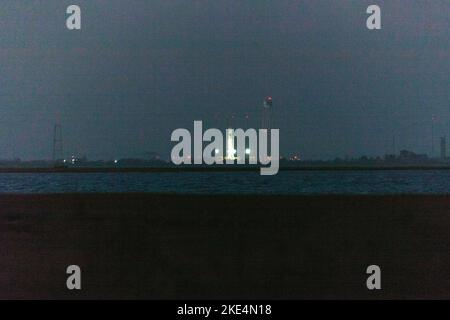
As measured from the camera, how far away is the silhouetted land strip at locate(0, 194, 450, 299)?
9914 mm

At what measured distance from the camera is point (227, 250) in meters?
12.7

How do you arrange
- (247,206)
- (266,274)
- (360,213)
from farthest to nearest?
(247,206), (360,213), (266,274)

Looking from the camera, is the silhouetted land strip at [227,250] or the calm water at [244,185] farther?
the calm water at [244,185]

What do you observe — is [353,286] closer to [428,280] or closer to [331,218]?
[428,280]

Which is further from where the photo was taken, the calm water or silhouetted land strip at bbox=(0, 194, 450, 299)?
the calm water

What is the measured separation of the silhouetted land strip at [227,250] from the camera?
9.91 m

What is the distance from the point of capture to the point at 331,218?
1752cm

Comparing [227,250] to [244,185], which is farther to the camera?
[244,185]

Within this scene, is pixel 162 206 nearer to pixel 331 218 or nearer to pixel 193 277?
pixel 331 218
